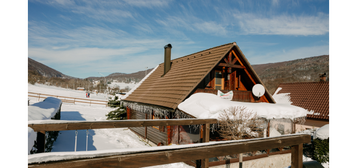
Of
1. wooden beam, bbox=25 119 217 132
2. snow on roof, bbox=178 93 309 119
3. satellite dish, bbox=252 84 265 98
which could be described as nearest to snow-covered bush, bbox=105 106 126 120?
snow on roof, bbox=178 93 309 119

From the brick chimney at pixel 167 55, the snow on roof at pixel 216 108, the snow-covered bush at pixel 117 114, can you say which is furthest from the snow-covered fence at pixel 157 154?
the snow-covered bush at pixel 117 114

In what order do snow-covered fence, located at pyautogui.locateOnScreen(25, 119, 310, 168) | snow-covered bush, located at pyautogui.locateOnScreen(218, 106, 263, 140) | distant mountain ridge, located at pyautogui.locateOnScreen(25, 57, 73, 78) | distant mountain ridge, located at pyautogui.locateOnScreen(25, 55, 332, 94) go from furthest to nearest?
distant mountain ridge, located at pyautogui.locateOnScreen(25, 55, 332, 94) < distant mountain ridge, located at pyautogui.locateOnScreen(25, 57, 73, 78) < snow-covered bush, located at pyautogui.locateOnScreen(218, 106, 263, 140) < snow-covered fence, located at pyautogui.locateOnScreen(25, 119, 310, 168)

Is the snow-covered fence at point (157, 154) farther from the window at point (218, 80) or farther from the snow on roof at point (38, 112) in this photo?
the window at point (218, 80)

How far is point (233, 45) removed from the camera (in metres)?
10.2

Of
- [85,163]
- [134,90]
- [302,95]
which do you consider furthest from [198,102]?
[302,95]

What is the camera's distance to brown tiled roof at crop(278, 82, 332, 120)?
15.4 m

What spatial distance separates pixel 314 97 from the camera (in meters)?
17.2

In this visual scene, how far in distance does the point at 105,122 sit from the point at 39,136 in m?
1.33

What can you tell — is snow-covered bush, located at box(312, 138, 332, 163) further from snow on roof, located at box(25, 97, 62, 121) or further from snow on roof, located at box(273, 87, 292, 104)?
snow on roof, located at box(25, 97, 62, 121)

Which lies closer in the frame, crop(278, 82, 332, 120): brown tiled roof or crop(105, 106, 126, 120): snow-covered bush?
crop(278, 82, 332, 120): brown tiled roof

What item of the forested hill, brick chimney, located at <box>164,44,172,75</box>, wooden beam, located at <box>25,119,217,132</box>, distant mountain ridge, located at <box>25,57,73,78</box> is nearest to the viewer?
wooden beam, located at <box>25,119,217,132</box>

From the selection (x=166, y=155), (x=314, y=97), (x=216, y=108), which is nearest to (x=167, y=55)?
(x=216, y=108)

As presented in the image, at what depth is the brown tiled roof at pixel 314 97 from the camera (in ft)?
50.5
